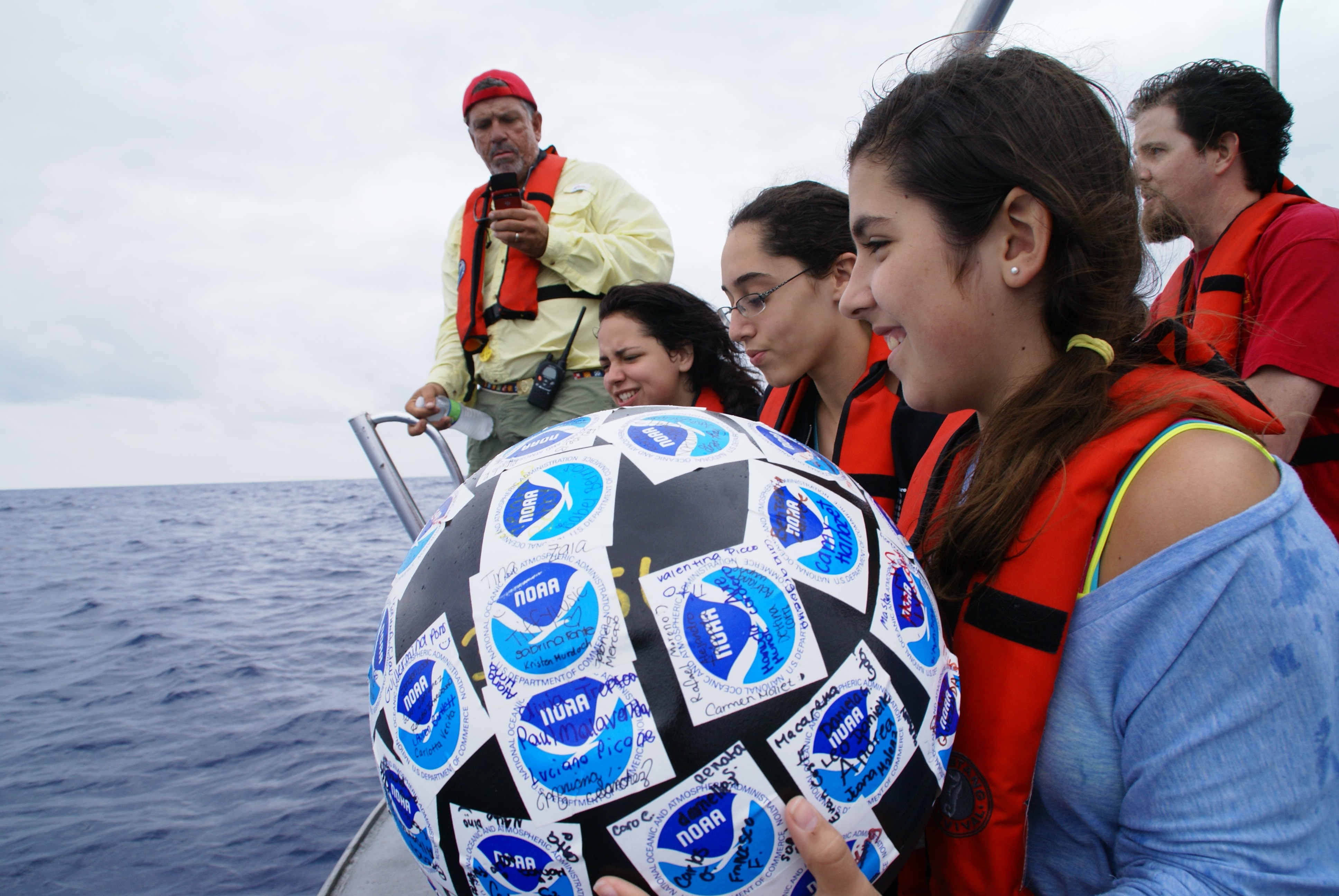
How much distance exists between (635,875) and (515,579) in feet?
1.27

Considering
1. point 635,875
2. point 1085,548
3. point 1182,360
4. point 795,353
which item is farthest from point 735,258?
point 635,875

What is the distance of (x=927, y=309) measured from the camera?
1204mm

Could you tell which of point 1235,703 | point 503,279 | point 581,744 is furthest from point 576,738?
point 503,279

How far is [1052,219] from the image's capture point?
45.2 inches

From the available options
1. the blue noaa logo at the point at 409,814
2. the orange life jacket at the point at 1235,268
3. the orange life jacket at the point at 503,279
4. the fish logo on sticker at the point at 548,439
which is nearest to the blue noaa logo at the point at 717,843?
the blue noaa logo at the point at 409,814

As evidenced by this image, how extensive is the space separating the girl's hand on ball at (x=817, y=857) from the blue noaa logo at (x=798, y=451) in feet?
1.62

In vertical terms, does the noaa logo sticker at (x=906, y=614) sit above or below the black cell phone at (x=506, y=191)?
below

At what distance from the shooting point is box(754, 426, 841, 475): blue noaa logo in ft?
3.96

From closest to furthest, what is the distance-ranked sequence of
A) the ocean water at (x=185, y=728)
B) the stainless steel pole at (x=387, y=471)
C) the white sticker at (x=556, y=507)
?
the white sticker at (x=556, y=507) → the stainless steel pole at (x=387, y=471) → the ocean water at (x=185, y=728)

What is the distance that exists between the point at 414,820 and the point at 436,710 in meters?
0.18

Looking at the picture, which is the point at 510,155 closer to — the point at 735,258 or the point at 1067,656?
the point at 735,258

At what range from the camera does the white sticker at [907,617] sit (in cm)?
103

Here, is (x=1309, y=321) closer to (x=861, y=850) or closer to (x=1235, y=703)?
(x=1235, y=703)

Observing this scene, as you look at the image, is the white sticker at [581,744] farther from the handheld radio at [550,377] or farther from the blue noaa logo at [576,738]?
the handheld radio at [550,377]
